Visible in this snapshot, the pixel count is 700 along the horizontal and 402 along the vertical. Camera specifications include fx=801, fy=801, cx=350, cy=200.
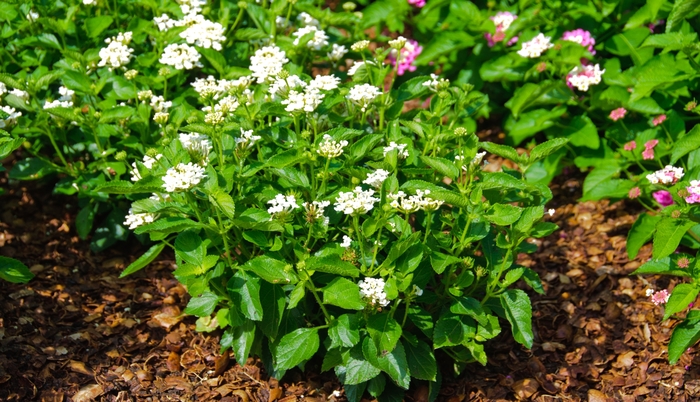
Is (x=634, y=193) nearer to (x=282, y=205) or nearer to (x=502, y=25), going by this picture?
(x=502, y=25)

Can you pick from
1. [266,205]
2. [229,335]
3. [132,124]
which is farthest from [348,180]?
[132,124]

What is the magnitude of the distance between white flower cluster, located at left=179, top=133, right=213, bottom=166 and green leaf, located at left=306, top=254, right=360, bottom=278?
542mm

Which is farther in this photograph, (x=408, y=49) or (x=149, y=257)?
(x=408, y=49)

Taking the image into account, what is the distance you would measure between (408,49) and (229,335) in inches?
85.9

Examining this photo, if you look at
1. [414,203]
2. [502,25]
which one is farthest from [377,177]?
[502,25]

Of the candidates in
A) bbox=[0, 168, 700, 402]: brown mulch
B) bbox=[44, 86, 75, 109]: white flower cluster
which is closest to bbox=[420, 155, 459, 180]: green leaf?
bbox=[0, 168, 700, 402]: brown mulch

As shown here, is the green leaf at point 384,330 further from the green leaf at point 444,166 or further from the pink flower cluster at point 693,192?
the pink flower cluster at point 693,192

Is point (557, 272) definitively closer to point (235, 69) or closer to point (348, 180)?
point (348, 180)

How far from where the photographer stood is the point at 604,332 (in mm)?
3498

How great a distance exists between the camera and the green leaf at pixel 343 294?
2658 millimetres

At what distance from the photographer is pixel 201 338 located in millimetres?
3432

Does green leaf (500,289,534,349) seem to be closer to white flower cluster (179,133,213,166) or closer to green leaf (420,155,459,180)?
green leaf (420,155,459,180)

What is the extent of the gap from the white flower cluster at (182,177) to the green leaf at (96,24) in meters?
1.51

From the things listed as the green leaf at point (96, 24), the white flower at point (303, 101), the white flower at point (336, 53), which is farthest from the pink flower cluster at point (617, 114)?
the green leaf at point (96, 24)
